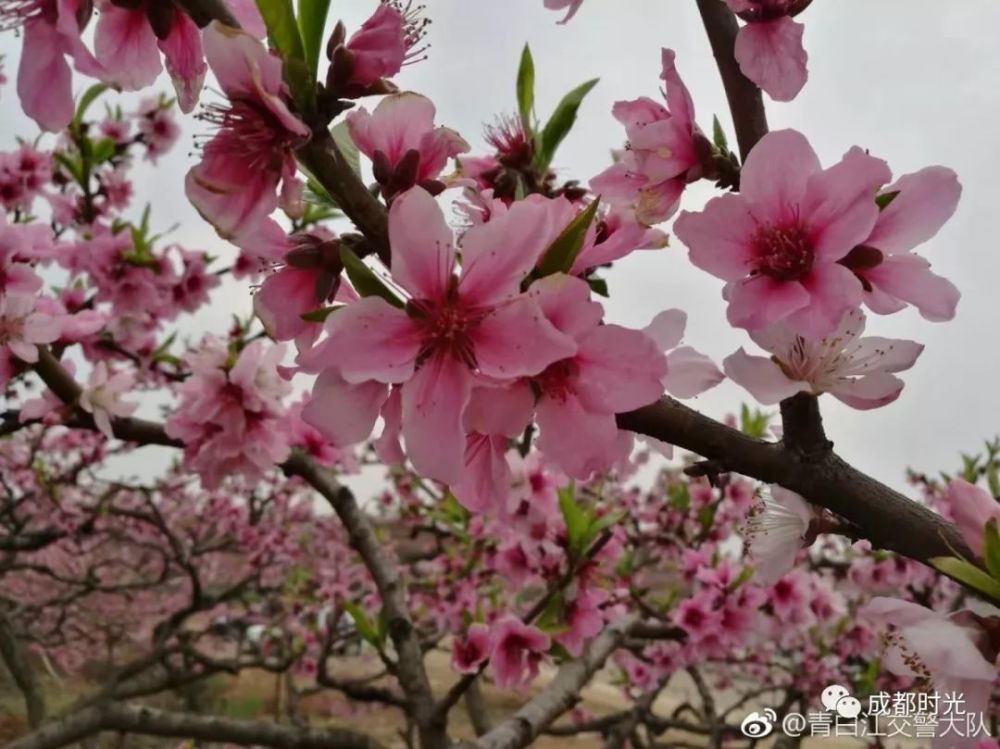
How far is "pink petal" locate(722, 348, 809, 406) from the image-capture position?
2.67ft

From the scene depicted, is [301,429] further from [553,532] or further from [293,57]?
[293,57]

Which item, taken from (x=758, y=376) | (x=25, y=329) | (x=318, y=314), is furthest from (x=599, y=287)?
(x=25, y=329)

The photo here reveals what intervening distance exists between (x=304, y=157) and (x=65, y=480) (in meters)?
3.84

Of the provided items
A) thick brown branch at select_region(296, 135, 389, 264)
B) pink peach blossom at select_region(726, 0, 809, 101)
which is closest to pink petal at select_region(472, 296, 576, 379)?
thick brown branch at select_region(296, 135, 389, 264)

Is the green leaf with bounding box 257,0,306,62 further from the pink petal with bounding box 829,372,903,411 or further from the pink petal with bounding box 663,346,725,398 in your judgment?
the pink petal with bounding box 829,372,903,411

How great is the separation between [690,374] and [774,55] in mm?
373

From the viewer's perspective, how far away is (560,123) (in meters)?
1.38

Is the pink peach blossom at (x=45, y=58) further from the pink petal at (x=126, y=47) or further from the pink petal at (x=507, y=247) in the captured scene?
the pink petal at (x=507, y=247)

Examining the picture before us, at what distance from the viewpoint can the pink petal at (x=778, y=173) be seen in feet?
2.51

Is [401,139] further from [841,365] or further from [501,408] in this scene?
[841,365]

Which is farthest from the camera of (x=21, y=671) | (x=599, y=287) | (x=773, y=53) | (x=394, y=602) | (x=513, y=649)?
(x=21, y=671)

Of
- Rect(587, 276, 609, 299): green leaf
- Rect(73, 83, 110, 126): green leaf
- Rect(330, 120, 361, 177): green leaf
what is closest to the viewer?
Rect(330, 120, 361, 177): green leaf

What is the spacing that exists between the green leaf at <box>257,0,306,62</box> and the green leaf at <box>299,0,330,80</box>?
0.8 inches

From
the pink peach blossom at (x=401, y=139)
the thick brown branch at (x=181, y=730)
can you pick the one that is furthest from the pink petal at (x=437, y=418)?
the thick brown branch at (x=181, y=730)
